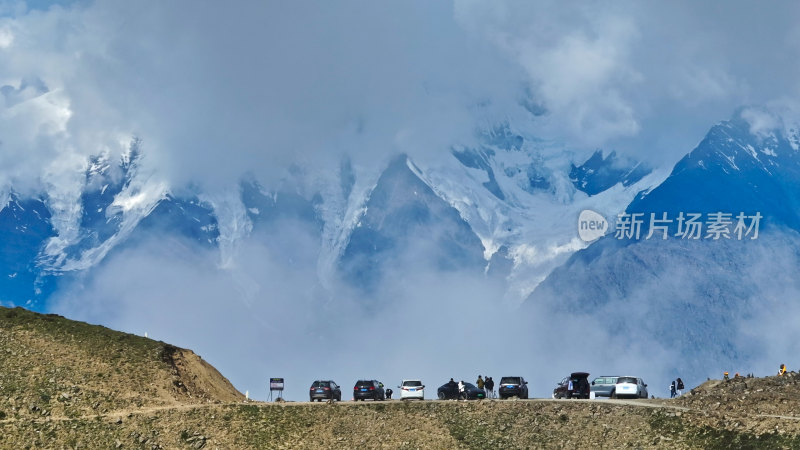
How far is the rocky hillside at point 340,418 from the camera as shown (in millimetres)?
91125

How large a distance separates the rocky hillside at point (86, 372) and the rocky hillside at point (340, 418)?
0.15 m

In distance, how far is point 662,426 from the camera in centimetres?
9112

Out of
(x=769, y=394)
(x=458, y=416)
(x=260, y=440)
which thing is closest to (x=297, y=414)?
(x=260, y=440)

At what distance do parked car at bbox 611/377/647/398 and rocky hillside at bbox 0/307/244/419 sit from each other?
108 ft

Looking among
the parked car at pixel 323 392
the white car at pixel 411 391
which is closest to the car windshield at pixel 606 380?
the white car at pixel 411 391

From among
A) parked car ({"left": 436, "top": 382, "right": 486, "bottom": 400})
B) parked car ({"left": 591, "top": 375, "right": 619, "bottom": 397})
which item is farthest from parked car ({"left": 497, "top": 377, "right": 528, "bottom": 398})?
parked car ({"left": 591, "top": 375, "right": 619, "bottom": 397})

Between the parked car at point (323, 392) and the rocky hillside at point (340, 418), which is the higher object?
the parked car at point (323, 392)

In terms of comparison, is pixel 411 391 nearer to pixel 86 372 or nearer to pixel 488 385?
pixel 488 385

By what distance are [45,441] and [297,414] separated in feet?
61.2

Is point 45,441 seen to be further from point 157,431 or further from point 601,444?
point 601,444

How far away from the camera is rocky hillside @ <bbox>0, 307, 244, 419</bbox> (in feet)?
327

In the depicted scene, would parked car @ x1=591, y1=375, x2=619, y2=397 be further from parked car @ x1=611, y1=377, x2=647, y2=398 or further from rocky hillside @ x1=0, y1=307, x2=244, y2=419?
rocky hillside @ x1=0, y1=307, x2=244, y2=419

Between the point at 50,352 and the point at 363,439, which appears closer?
the point at 363,439

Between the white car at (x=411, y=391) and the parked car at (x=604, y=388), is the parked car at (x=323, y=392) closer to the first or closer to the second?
the white car at (x=411, y=391)
